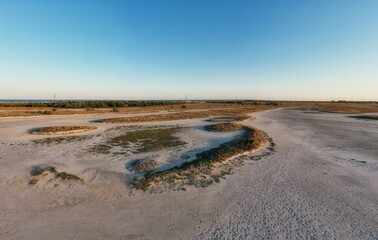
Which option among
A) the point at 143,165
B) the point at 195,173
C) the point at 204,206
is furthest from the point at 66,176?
the point at 204,206

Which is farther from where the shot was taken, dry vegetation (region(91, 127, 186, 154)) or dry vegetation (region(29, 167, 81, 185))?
dry vegetation (region(91, 127, 186, 154))

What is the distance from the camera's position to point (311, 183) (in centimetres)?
665

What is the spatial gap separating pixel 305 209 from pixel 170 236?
432 cm

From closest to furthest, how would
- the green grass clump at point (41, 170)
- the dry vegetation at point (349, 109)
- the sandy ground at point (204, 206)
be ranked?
the sandy ground at point (204, 206), the green grass clump at point (41, 170), the dry vegetation at point (349, 109)

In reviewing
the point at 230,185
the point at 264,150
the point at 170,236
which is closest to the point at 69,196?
the point at 170,236

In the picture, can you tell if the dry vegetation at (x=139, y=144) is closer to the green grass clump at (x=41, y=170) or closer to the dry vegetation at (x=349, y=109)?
the green grass clump at (x=41, y=170)

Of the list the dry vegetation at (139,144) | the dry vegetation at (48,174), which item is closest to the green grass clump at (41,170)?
the dry vegetation at (48,174)

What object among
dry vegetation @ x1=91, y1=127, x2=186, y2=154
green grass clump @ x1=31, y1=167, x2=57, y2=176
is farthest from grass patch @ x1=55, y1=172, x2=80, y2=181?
dry vegetation @ x1=91, y1=127, x2=186, y2=154

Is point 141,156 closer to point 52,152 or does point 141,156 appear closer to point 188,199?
point 188,199

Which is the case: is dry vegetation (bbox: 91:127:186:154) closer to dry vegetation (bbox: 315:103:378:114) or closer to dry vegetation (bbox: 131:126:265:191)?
dry vegetation (bbox: 131:126:265:191)

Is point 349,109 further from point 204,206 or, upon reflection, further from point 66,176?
point 66,176

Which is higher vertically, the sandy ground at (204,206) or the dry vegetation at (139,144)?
the dry vegetation at (139,144)

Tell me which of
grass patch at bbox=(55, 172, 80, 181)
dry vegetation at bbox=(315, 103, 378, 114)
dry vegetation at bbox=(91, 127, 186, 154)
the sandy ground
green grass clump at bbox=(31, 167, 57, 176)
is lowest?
the sandy ground

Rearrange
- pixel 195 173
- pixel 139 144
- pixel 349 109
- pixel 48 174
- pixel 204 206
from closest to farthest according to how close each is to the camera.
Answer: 1. pixel 204 206
2. pixel 48 174
3. pixel 195 173
4. pixel 139 144
5. pixel 349 109
